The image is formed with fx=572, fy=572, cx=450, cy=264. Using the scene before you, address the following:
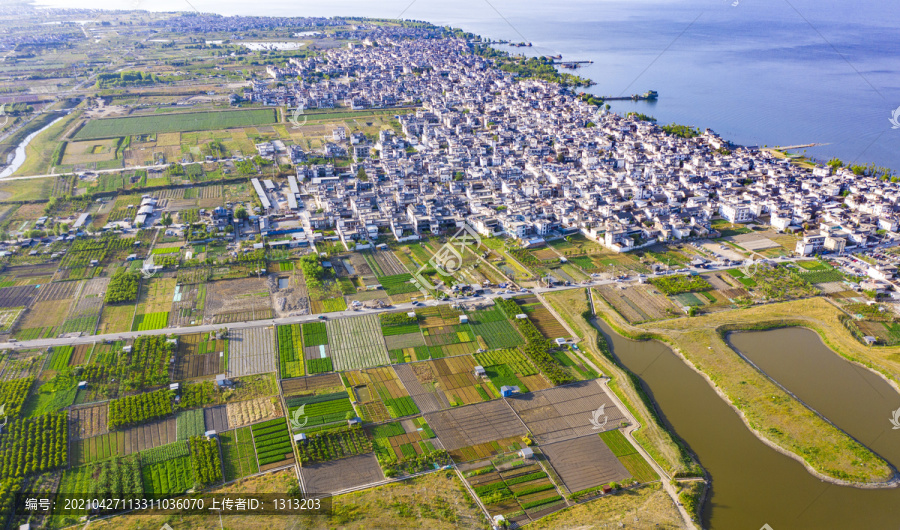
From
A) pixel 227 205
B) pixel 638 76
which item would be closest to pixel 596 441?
pixel 227 205

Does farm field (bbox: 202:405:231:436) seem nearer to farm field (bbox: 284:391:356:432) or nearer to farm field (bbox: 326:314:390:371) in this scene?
farm field (bbox: 284:391:356:432)

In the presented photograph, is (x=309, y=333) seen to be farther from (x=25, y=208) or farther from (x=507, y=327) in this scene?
(x=25, y=208)

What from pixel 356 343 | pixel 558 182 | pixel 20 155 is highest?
pixel 558 182

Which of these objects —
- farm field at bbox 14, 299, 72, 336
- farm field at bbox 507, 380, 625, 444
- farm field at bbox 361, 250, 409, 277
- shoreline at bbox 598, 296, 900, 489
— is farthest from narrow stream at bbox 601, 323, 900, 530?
farm field at bbox 14, 299, 72, 336

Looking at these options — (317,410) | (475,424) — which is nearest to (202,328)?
(317,410)

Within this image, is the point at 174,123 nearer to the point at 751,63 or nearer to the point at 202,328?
the point at 202,328

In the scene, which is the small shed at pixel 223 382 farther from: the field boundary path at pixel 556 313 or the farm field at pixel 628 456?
the field boundary path at pixel 556 313

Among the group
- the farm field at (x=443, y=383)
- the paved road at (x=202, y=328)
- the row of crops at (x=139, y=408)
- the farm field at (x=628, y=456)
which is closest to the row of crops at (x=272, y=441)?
the row of crops at (x=139, y=408)
